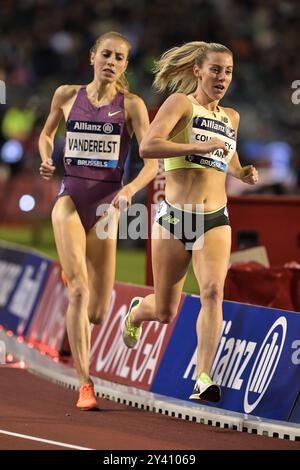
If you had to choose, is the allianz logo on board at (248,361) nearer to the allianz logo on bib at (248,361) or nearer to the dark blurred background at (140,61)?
the allianz logo on bib at (248,361)

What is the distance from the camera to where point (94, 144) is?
10312mm

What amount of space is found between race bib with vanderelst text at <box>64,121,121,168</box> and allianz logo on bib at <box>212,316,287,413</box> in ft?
5.09

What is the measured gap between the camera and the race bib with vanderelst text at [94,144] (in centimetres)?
1031

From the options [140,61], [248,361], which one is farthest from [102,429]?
[140,61]

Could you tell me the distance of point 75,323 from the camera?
10.1 meters

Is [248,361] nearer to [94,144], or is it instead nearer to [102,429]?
[102,429]

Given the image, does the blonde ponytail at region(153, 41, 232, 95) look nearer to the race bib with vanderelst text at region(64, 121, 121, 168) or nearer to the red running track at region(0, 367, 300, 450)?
the race bib with vanderelst text at region(64, 121, 121, 168)

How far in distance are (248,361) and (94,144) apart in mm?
1996
